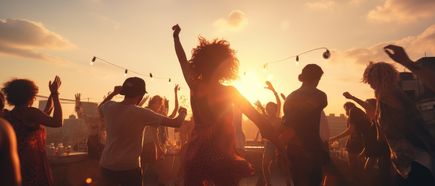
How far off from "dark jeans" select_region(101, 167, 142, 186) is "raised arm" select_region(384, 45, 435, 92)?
3.11m

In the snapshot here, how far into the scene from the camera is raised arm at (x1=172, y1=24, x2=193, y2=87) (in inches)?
131

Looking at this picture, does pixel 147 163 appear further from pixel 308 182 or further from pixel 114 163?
pixel 308 182

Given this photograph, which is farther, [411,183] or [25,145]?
[25,145]

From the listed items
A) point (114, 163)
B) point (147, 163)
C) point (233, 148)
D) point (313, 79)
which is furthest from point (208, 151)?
point (147, 163)

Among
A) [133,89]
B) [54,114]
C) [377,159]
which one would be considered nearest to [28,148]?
[54,114]

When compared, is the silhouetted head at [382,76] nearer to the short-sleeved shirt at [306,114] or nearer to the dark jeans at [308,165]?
the short-sleeved shirt at [306,114]

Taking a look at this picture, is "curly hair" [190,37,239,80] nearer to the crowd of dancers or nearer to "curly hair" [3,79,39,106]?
the crowd of dancers

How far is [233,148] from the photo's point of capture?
314cm

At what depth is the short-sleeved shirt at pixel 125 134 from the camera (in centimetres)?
423

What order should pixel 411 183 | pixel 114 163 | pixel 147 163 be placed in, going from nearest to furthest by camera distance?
pixel 411 183, pixel 114 163, pixel 147 163

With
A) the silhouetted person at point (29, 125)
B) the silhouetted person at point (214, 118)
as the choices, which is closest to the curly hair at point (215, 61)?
the silhouetted person at point (214, 118)

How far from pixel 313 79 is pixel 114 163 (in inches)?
108

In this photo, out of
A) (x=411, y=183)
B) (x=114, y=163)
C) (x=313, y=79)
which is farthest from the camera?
(x=313, y=79)

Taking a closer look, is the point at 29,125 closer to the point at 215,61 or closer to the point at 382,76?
the point at 215,61
